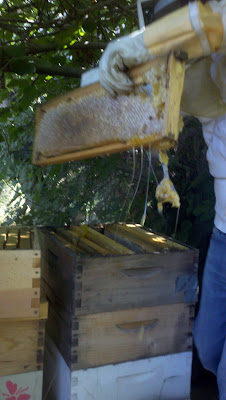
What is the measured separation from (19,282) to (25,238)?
12.7 inches

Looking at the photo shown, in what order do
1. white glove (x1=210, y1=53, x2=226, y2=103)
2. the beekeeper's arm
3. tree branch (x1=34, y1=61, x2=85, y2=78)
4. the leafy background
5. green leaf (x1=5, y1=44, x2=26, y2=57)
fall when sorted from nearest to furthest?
the beekeeper's arm < white glove (x1=210, y1=53, x2=226, y2=103) < green leaf (x1=5, y1=44, x2=26, y2=57) < tree branch (x1=34, y1=61, x2=85, y2=78) < the leafy background

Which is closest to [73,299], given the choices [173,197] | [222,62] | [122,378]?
[122,378]

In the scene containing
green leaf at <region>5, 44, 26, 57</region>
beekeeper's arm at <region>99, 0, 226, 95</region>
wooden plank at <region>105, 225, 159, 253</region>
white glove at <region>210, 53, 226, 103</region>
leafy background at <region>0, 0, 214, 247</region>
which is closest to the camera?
beekeeper's arm at <region>99, 0, 226, 95</region>

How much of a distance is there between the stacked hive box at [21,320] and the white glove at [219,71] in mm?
828

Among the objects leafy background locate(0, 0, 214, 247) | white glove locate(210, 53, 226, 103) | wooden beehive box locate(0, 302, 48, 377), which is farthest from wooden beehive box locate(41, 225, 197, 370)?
white glove locate(210, 53, 226, 103)

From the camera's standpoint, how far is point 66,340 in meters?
1.45

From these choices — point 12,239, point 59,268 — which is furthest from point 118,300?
point 12,239

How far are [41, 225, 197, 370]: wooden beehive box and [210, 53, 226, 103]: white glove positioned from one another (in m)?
0.65

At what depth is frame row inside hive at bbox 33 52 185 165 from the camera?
91 centimetres

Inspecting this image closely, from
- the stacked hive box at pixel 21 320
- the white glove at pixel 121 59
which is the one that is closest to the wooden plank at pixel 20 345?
the stacked hive box at pixel 21 320

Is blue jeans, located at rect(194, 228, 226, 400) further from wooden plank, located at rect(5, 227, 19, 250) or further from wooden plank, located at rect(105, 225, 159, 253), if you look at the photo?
wooden plank, located at rect(5, 227, 19, 250)

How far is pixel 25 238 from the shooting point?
1.62 metres

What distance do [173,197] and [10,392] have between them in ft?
3.08

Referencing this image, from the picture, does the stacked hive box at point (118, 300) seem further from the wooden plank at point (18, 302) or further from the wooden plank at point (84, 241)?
the wooden plank at point (18, 302)
